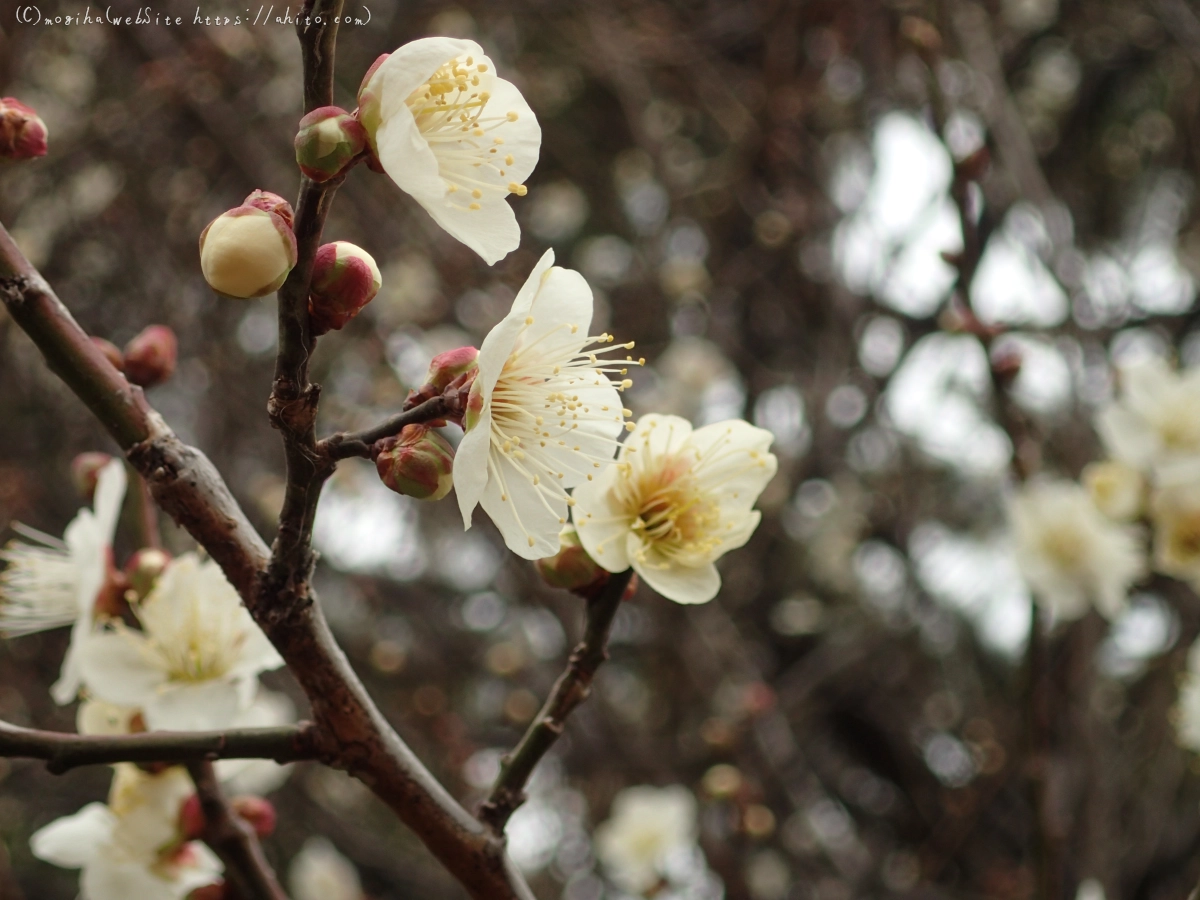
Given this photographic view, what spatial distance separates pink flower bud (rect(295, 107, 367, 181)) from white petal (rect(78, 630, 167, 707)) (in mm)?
626

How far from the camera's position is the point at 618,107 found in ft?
14.9

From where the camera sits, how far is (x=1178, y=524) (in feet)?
7.16

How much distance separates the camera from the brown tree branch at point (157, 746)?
0.79m

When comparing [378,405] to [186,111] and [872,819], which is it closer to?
[186,111]

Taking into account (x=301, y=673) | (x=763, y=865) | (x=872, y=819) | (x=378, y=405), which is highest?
(x=301, y=673)

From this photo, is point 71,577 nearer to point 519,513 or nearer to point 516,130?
point 519,513

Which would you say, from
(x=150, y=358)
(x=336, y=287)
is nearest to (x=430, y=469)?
(x=336, y=287)

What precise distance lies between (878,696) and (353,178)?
2.77 m

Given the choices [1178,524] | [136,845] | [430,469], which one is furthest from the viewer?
[1178,524]

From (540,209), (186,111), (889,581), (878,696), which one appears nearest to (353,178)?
(186,111)

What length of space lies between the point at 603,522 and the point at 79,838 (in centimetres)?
72

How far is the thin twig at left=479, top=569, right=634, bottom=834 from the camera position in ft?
2.87

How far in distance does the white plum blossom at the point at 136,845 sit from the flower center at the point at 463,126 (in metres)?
0.66

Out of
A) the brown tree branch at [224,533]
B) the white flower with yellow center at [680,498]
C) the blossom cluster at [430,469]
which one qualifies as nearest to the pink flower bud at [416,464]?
the blossom cluster at [430,469]
